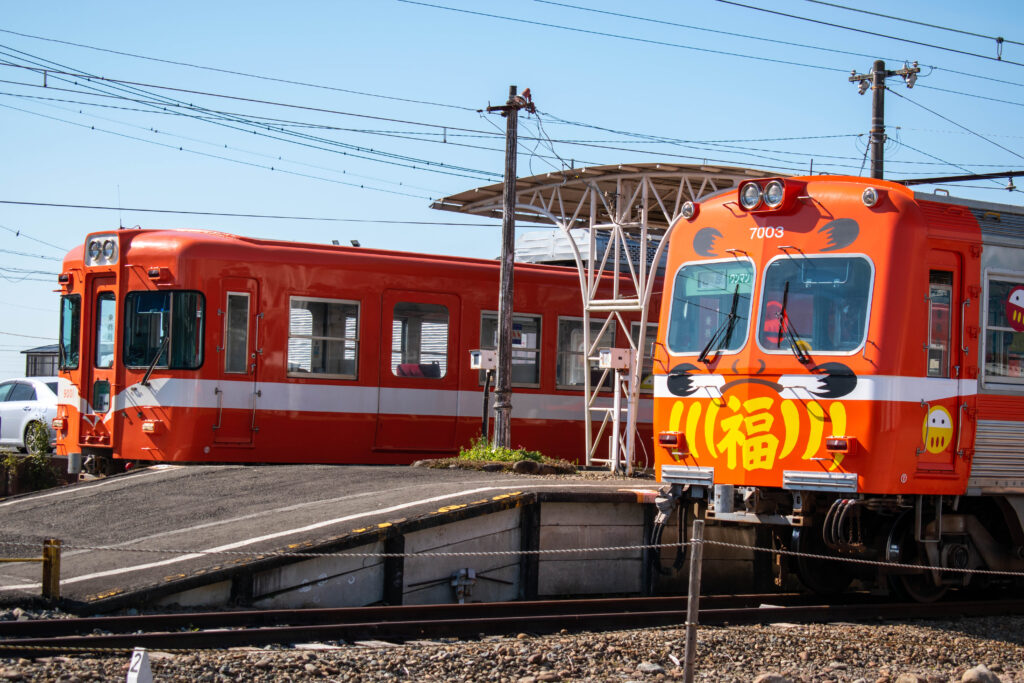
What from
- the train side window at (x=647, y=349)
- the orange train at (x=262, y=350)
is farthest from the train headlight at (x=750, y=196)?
the train side window at (x=647, y=349)

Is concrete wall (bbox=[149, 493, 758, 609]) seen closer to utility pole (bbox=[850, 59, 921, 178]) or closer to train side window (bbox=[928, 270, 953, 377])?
train side window (bbox=[928, 270, 953, 377])

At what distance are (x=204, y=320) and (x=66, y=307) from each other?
255 centimetres

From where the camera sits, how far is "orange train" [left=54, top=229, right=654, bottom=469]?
15508mm

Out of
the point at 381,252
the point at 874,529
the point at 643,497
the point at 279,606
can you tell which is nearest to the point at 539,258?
the point at 381,252

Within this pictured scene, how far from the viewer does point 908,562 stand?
439 inches

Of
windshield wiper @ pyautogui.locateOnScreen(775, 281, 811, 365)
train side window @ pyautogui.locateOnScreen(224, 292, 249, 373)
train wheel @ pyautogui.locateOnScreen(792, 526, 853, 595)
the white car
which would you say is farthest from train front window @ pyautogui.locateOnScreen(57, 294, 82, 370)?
train wheel @ pyautogui.locateOnScreen(792, 526, 853, 595)

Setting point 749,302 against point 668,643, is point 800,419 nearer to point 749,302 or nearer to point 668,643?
point 749,302

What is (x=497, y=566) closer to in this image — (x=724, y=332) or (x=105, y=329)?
(x=724, y=332)

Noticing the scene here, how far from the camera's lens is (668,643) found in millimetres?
9055

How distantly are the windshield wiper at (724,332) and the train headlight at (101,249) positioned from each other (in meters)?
8.69

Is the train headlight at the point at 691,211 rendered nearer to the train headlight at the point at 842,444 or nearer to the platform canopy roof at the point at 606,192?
the train headlight at the point at 842,444

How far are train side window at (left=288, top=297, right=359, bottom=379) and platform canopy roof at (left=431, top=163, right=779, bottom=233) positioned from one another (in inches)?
144

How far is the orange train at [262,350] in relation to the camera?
15508 mm

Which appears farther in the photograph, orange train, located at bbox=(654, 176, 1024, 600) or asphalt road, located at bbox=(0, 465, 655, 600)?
orange train, located at bbox=(654, 176, 1024, 600)
